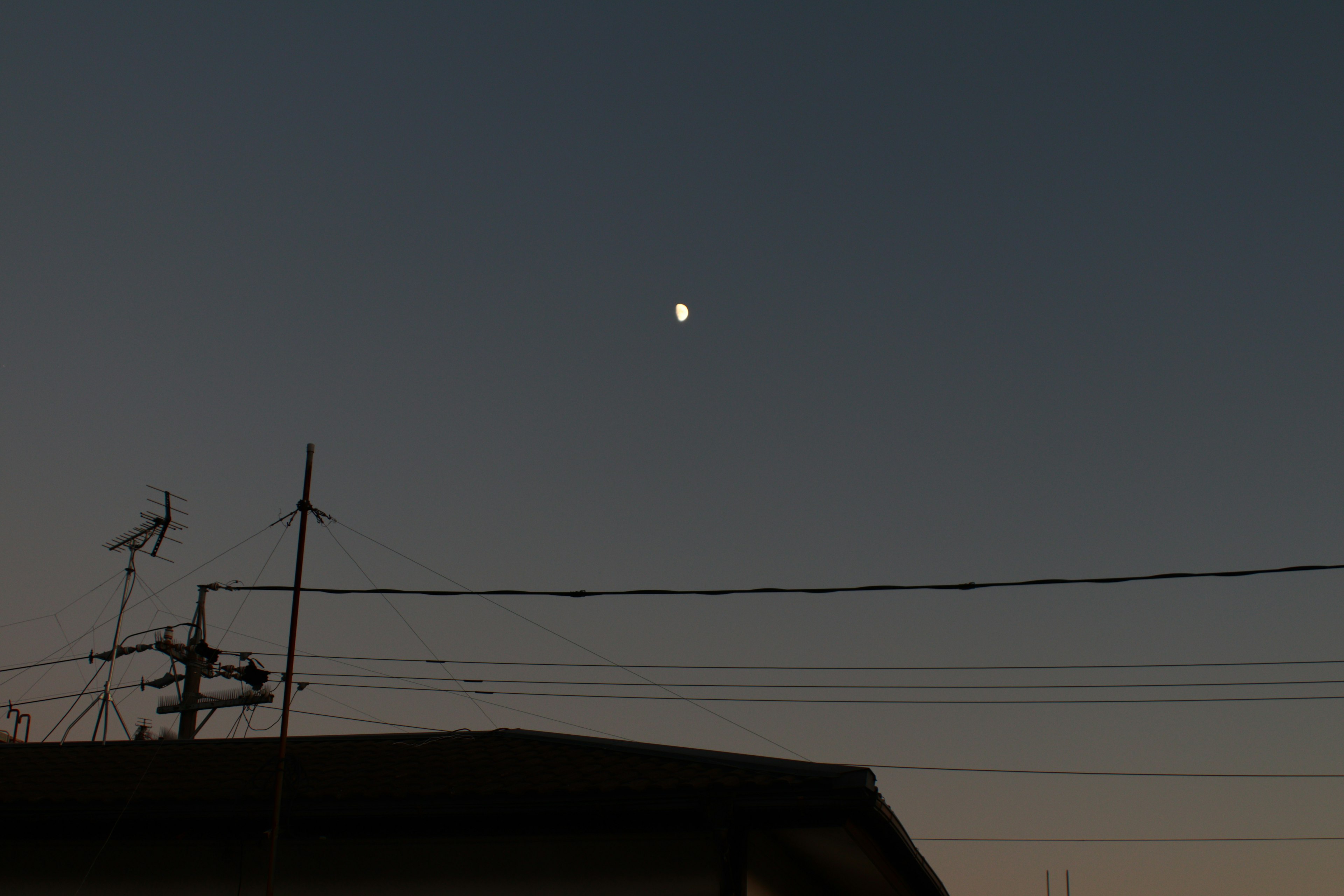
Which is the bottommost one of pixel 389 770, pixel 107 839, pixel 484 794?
pixel 107 839

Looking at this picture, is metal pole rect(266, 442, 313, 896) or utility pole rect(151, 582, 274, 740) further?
utility pole rect(151, 582, 274, 740)

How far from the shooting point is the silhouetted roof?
8.10 m

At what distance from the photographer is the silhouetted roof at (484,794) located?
8.10m

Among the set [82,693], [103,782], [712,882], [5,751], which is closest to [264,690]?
[82,693]

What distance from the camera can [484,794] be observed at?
8.48 metres

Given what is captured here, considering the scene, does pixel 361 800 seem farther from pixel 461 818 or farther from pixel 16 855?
pixel 16 855

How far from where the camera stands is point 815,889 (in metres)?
10.9

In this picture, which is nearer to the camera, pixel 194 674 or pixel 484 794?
pixel 484 794

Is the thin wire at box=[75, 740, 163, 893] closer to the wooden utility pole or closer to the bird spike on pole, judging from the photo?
the bird spike on pole

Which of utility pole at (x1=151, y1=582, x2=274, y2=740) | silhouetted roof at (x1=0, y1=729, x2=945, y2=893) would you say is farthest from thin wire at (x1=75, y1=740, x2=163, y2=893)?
utility pole at (x1=151, y1=582, x2=274, y2=740)

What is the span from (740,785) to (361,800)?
10.5ft

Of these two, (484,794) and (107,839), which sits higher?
(484,794)

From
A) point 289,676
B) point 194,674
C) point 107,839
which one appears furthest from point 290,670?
point 194,674

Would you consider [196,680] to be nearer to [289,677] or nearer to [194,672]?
[194,672]
